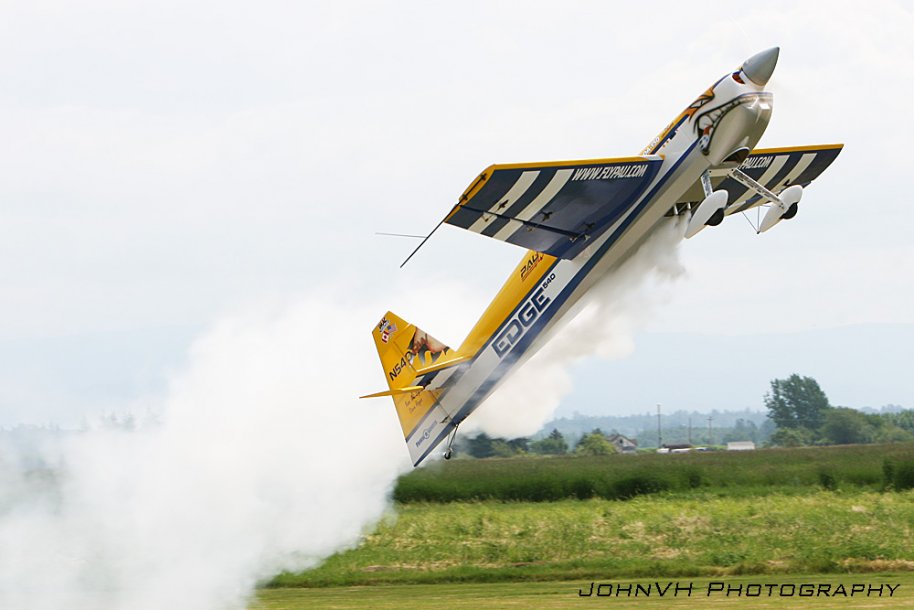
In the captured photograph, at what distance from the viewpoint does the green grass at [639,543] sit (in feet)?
74.0

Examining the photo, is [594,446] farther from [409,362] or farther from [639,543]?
[409,362]

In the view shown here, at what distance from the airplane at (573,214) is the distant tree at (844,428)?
38451mm

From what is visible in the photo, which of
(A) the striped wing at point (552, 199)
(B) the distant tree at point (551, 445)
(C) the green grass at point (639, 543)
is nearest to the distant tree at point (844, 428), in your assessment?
(B) the distant tree at point (551, 445)

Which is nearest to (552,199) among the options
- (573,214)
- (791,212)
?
(573,214)

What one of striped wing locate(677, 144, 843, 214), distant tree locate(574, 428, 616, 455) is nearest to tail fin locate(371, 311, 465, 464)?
striped wing locate(677, 144, 843, 214)

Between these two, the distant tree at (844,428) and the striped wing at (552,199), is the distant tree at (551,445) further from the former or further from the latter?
the striped wing at (552,199)

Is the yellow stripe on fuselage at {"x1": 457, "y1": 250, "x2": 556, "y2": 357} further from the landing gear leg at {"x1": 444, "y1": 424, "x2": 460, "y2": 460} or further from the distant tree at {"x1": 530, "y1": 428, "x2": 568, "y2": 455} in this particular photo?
the distant tree at {"x1": 530, "y1": 428, "x2": 568, "y2": 455}

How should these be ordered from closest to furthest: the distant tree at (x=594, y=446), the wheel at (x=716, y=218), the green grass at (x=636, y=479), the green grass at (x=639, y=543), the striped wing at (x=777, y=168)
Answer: the wheel at (x=716, y=218)
the striped wing at (x=777, y=168)
the green grass at (x=639, y=543)
the green grass at (x=636, y=479)
the distant tree at (x=594, y=446)

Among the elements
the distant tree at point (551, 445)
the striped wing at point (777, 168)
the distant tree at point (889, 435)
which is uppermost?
the striped wing at point (777, 168)

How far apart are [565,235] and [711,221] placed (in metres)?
2.69

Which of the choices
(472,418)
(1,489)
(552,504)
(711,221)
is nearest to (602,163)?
(711,221)

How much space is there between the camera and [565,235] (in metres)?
17.1

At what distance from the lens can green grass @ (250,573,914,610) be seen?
58.6 ft

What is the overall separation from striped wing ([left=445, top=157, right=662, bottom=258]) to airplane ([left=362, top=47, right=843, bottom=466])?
0.02m
